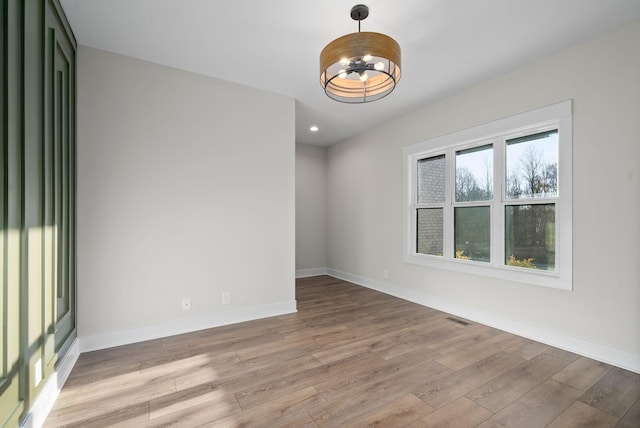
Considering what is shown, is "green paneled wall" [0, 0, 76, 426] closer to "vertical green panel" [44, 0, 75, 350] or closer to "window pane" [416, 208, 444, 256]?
"vertical green panel" [44, 0, 75, 350]

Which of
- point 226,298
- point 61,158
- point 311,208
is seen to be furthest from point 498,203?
point 61,158

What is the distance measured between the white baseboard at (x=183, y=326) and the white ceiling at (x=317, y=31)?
264 centimetres

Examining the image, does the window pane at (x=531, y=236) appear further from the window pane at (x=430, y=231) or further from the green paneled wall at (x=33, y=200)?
the green paneled wall at (x=33, y=200)

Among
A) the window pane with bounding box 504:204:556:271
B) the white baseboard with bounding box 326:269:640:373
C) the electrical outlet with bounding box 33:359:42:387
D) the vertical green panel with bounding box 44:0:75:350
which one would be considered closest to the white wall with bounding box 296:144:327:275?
the white baseboard with bounding box 326:269:640:373

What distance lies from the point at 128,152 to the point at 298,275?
3819 mm

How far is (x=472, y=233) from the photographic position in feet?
11.9

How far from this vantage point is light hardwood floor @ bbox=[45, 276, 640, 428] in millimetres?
1774

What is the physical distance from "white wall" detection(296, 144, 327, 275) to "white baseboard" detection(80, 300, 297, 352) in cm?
226

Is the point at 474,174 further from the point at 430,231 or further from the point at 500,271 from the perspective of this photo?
the point at 500,271

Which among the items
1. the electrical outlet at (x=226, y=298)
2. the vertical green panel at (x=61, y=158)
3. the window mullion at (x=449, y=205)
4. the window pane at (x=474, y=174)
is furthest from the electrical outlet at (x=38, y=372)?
the window pane at (x=474, y=174)

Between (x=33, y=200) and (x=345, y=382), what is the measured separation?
7.65ft

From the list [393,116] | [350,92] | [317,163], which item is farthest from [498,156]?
[317,163]

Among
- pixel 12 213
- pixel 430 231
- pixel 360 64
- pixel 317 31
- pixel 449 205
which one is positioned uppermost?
pixel 317 31

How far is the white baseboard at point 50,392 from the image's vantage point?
1634mm
